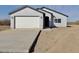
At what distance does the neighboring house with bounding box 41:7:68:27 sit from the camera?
440 inches

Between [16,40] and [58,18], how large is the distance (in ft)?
3.70

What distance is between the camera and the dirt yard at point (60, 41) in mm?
11085

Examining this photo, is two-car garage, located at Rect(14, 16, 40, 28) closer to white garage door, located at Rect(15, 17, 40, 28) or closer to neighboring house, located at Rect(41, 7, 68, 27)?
white garage door, located at Rect(15, 17, 40, 28)

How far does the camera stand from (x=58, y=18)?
1149 cm

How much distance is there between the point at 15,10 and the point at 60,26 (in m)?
1.12

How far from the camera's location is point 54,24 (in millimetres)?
11391

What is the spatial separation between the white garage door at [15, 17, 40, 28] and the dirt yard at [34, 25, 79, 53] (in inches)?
12.1

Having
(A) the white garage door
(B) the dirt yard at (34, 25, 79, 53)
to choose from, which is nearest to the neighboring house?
(B) the dirt yard at (34, 25, 79, 53)

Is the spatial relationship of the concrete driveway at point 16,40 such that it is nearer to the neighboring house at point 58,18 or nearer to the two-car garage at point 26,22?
the two-car garage at point 26,22

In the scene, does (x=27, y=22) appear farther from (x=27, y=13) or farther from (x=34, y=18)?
(x=27, y=13)

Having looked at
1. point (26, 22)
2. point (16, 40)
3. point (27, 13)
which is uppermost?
point (27, 13)

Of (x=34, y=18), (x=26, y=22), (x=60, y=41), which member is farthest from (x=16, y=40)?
(x=60, y=41)

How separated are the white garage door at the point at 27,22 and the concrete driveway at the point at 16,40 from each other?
0.38ft

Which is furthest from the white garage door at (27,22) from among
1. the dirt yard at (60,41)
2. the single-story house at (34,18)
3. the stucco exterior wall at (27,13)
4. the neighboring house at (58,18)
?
the neighboring house at (58,18)
